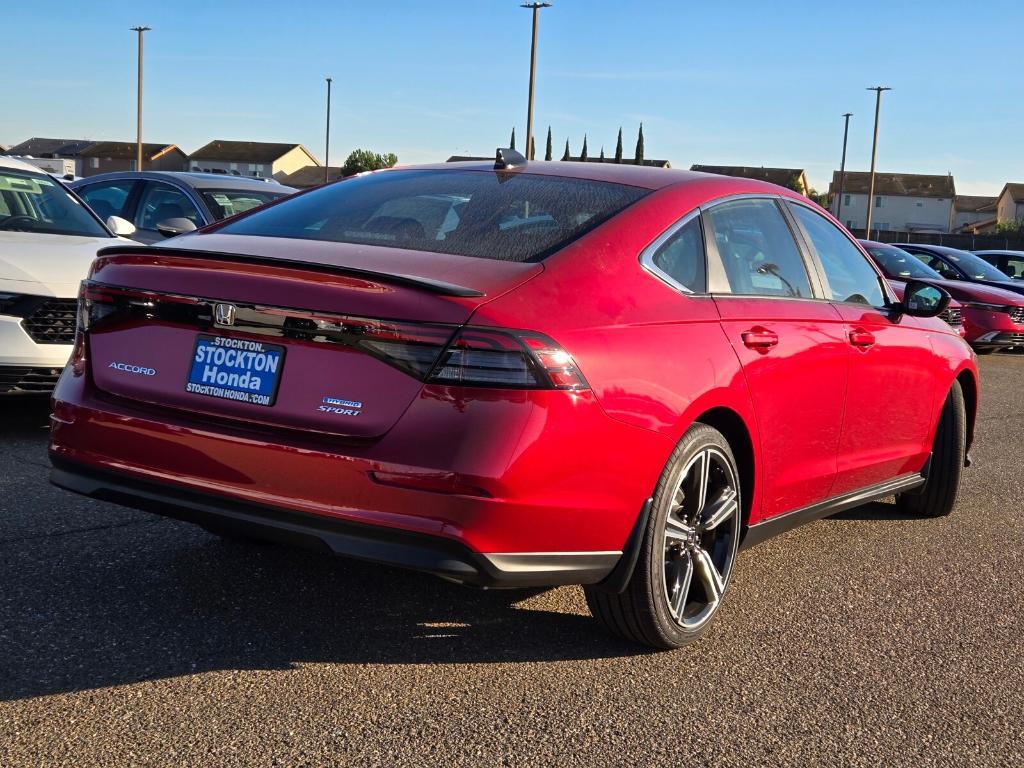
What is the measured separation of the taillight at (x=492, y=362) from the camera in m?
3.20

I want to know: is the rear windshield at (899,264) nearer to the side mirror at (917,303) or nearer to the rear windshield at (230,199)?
the rear windshield at (230,199)

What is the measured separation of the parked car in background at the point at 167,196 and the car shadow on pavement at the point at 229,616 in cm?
599

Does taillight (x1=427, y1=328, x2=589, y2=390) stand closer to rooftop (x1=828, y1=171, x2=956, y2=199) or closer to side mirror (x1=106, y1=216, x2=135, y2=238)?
side mirror (x1=106, y1=216, x2=135, y2=238)

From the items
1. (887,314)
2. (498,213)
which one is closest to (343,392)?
(498,213)

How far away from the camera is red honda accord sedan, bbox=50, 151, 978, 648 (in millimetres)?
3229

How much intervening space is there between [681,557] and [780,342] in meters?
0.90

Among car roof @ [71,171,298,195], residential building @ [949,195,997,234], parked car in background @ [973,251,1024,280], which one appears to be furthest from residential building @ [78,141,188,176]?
car roof @ [71,171,298,195]

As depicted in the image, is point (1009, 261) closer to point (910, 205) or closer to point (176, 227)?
point (176, 227)

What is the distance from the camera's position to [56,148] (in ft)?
440

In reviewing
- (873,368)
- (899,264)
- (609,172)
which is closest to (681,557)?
(609,172)

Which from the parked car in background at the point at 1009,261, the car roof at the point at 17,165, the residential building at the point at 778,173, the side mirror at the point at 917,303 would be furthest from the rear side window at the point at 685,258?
the residential building at the point at 778,173

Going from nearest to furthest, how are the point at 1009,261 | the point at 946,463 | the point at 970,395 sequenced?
the point at 946,463 → the point at 970,395 → the point at 1009,261

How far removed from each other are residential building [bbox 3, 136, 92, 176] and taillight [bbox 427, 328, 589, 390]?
131583mm

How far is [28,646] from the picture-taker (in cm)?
361
